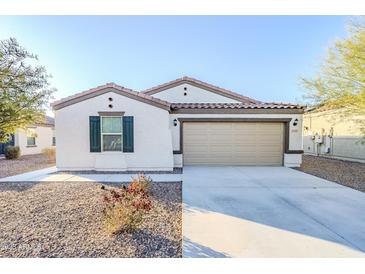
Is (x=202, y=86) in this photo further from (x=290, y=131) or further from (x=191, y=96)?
(x=290, y=131)

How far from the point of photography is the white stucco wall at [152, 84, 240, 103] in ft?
50.3

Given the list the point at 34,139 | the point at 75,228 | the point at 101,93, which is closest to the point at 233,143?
the point at 101,93

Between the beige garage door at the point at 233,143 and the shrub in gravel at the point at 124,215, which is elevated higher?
the beige garage door at the point at 233,143

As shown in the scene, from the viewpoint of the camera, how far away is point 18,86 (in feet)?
26.5

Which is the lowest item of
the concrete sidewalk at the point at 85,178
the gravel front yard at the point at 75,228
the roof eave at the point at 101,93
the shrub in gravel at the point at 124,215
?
the gravel front yard at the point at 75,228

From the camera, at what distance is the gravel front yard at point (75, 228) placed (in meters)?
3.43

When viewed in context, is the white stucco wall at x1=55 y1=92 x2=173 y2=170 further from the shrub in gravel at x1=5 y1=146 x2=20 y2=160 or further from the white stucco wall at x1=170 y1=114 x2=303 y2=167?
the shrub in gravel at x1=5 y1=146 x2=20 y2=160

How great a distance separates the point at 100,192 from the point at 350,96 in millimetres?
10139

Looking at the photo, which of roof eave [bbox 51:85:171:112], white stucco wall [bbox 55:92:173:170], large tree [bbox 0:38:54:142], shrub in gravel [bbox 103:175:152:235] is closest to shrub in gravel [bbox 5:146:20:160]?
white stucco wall [bbox 55:92:173:170]

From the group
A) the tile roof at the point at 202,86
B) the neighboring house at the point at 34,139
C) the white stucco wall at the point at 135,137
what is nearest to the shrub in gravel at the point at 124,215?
the white stucco wall at the point at 135,137

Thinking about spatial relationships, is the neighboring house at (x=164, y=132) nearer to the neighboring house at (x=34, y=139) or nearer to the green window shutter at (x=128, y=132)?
the green window shutter at (x=128, y=132)

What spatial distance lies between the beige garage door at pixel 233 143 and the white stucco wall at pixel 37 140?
43.5 ft
